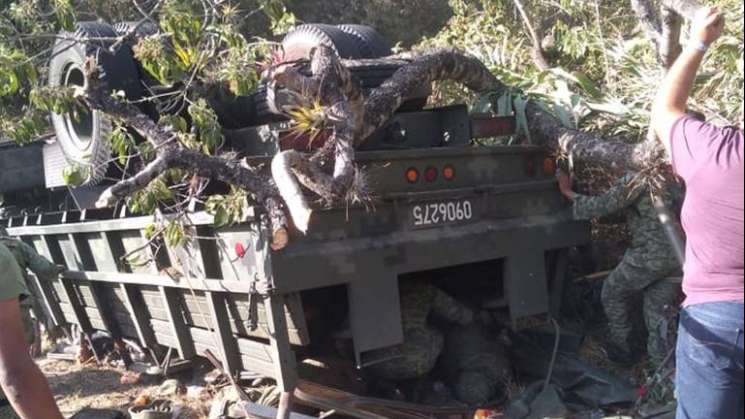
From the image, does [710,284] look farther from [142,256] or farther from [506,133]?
[142,256]

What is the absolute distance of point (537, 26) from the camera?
755 cm

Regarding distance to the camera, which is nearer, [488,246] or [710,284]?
[710,284]

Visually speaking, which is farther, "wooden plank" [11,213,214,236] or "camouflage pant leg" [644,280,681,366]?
"camouflage pant leg" [644,280,681,366]

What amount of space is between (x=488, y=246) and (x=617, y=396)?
99 cm

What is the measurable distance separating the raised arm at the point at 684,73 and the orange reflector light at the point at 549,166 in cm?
205

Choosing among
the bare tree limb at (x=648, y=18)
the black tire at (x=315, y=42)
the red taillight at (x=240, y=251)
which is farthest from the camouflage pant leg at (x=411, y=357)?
the bare tree limb at (x=648, y=18)

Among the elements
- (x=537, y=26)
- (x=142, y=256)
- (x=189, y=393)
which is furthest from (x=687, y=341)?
(x=537, y=26)

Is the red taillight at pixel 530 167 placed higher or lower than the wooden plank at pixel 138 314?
higher

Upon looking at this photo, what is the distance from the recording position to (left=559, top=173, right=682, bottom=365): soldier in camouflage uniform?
434cm

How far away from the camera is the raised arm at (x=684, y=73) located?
243 centimetres

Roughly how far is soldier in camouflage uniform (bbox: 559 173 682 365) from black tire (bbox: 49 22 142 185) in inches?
101

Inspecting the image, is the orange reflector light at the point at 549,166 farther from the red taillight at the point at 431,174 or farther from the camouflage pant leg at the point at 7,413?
the camouflage pant leg at the point at 7,413

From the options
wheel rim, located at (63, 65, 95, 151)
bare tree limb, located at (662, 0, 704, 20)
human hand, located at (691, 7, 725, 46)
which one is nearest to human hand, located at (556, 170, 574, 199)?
bare tree limb, located at (662, 0, 704, 20)

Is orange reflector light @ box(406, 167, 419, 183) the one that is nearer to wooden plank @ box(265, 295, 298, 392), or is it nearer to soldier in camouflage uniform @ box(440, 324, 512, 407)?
wooden plank @ box(265, 295, 298, 392)
